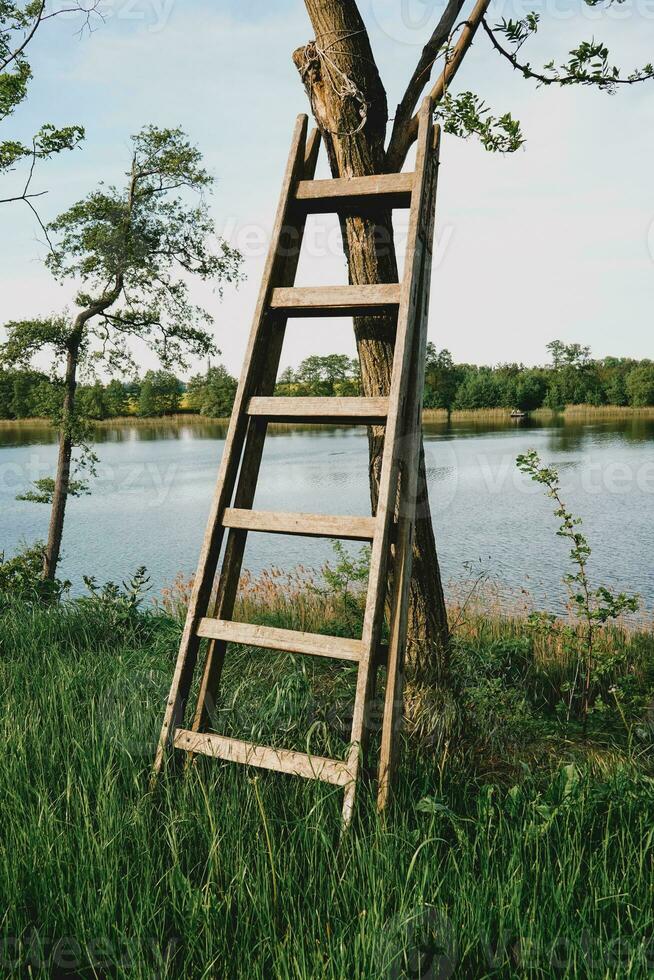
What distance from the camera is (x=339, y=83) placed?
4051 millimetres

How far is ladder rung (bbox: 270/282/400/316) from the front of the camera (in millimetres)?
3346

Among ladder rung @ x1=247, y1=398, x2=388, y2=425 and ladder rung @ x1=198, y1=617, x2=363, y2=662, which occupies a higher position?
ladder rung @ x1=247, y1=398, x2=388, y2=425

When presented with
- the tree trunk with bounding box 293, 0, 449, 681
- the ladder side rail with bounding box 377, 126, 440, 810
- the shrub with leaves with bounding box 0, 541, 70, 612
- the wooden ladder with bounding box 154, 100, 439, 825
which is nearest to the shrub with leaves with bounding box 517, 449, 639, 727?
the tree trunk with bounding box 293, 0, 449, 681

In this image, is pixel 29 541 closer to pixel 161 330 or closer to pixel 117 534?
pixel 117 534

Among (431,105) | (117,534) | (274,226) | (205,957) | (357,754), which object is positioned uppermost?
(431,105)

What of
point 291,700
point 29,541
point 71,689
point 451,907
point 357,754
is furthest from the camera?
point 29,541

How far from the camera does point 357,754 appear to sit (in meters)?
2.82

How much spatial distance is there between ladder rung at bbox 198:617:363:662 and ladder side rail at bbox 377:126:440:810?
0.24 m

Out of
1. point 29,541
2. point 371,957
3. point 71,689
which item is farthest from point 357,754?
point 29,541

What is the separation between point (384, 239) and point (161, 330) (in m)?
6.86

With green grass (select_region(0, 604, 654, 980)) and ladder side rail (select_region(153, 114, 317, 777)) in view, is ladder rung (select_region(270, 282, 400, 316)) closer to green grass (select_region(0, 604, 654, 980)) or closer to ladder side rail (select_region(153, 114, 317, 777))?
ladder side rail (select_region(153, 114, 317, 777))

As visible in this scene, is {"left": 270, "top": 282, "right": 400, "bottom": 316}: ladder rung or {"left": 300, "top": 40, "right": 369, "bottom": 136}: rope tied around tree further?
{"left": 300, "top": 40, "right": 369, "bottom": 136}: rope tied around tree

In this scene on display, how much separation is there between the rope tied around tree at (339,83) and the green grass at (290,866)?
9.90ft

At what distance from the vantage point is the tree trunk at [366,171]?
13.2 ft
